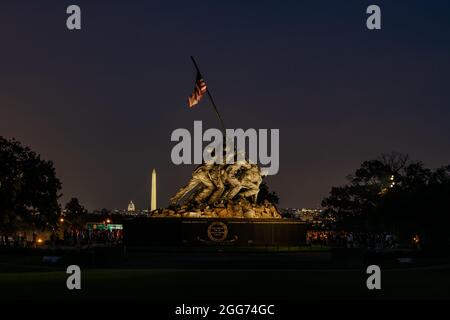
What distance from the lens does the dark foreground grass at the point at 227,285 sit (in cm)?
2739

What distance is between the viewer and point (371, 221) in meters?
99.3

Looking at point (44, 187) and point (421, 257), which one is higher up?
point (44, 187)

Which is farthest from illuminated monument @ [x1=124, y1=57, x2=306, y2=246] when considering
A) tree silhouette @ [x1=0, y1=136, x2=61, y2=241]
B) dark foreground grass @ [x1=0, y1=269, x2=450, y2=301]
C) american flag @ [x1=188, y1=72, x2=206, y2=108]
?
tree silhouette @ [x1=0, y1=136, x2=61, y2=241]

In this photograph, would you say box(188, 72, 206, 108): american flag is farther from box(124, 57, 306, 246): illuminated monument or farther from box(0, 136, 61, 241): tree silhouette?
box(0, 136, 61, 241): tree silhouette

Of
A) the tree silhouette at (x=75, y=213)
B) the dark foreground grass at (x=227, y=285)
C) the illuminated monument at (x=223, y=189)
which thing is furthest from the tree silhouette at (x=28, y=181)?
the tree silhouette at (x=75, y=213)

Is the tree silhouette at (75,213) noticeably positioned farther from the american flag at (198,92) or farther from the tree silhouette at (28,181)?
the american flag at (198,92)

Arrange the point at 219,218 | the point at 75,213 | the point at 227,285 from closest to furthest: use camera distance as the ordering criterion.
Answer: the point at 227,285
the point at 219,218
the point at 75,213

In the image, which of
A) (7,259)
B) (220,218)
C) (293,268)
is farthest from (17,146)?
(293,268)

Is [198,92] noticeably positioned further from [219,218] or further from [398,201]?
[398,201]

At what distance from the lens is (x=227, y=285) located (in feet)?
104

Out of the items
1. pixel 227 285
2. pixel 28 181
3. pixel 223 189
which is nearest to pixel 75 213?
pixel 28 181

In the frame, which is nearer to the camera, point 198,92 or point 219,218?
point 219,218
